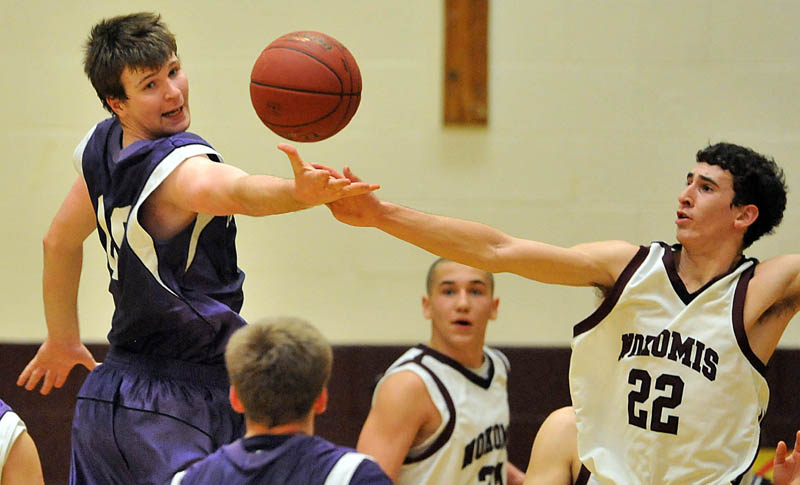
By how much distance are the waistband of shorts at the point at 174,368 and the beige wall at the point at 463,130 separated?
2.47m

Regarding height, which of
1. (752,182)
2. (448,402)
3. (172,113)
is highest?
(172,113)

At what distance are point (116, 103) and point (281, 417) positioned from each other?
4.10ft

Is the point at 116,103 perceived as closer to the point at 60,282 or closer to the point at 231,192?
the point at 231,192

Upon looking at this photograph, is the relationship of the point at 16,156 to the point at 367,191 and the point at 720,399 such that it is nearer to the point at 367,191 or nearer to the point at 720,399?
the point at 367,191

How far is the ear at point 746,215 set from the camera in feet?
12.1

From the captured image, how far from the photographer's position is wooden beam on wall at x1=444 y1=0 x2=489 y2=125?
5.59 meters

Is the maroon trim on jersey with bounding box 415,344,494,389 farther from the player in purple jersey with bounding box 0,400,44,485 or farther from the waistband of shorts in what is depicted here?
the player in purple jersey with bounding box 0,400,44,485

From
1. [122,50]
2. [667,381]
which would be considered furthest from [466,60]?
[122,50]

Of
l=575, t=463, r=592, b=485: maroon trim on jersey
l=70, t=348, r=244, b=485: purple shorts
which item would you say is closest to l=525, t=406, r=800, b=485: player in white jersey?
l=575, t=463, r=592, b=485: maroon trim on jersey

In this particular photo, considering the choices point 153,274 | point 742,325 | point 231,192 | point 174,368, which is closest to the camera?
point 231,192

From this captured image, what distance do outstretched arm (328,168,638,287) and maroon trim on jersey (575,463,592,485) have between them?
74 cm

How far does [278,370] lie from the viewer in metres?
2.40

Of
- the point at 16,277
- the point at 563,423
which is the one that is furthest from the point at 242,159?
the point at 563,423

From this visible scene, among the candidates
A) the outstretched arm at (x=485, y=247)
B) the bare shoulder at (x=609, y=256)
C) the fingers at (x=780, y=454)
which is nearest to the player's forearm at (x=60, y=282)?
the outstretched arm at (x=485, y=247)
